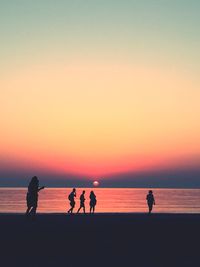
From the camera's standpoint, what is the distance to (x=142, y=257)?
13000mm

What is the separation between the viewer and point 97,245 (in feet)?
50.9

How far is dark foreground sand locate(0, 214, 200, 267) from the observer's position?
39.8ft

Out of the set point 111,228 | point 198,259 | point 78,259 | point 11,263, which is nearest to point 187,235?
point 111,228

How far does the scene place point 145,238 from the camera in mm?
17500

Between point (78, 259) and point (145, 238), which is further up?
point (145, 238)

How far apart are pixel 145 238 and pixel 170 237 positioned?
1.12 metres

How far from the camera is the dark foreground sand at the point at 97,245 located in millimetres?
12133

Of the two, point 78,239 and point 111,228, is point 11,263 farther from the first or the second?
point 111,228

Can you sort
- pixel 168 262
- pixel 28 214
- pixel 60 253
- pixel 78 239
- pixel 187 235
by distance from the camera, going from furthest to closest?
pixel 28 214 < pixel 187 235 < pixel 78 239 < pixel 60 253 < pixel 168 262

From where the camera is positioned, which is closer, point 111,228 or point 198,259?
point 198,259

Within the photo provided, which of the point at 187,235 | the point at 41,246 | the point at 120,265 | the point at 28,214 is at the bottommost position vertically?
the point at 120,265

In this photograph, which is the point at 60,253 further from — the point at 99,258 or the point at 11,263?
the point at 11,263

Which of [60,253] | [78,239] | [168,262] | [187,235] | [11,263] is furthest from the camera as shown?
[187,235]

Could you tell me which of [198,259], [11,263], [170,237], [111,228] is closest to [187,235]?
[170,237]
